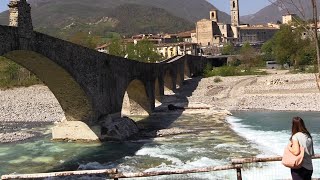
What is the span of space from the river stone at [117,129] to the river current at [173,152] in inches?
34.7

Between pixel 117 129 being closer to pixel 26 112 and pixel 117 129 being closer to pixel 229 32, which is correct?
pixel 26 112

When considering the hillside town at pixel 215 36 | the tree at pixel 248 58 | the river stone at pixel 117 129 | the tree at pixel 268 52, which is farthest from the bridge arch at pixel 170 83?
the hillside town at pixel 215 36

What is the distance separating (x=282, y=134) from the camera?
24531 millimetres

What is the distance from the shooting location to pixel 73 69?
2203 centimetres

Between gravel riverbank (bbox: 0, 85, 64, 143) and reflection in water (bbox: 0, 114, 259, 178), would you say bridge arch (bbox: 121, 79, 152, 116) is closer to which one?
gravel riverbank (bbox: 0, 85, 64, 143)

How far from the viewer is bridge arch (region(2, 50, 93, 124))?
19.3 metres

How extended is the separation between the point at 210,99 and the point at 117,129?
20619 mm

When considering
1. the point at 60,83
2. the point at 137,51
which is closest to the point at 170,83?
the point at 137,51

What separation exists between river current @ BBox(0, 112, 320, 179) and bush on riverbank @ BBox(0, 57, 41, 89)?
32.3 m

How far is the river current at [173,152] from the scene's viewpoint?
17484 mm

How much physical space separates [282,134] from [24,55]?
1432 centimetres

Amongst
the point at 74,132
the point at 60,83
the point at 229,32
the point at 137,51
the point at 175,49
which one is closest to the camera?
the point at 60,83

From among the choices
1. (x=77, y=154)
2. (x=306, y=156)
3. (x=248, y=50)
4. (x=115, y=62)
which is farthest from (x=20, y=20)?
(x=248, y=50)

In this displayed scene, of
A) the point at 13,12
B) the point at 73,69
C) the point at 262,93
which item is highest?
the point at 13,12
